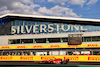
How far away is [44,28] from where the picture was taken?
4466cm

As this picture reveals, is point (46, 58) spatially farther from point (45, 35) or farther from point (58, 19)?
point (58, 19)

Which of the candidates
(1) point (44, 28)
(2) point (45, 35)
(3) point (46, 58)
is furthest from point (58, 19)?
(3) point (46, 58)

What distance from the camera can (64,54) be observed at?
28.8 m

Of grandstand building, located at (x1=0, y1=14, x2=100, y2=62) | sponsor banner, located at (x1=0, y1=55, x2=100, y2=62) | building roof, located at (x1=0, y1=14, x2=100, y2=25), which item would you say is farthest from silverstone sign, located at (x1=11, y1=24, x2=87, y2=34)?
sponsor banner, located at (x1=0, y1=55, x2=100, y2=62)

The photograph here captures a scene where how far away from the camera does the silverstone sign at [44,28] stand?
140 ft

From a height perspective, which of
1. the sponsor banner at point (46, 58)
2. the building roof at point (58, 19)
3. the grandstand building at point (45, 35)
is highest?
the building roof at point (58, 19)

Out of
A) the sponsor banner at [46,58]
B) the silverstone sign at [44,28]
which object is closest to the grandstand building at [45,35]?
the silverstone sign at [44,28]

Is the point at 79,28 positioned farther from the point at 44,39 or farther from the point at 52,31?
the point at 44,39

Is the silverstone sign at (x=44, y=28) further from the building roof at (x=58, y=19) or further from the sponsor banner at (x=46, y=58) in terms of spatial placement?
the sponsor banner at (x=46, y=58)

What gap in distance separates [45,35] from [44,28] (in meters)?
4.75

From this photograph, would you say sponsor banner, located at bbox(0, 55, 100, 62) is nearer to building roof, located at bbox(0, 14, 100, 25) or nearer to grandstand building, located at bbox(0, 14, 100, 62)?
grandstand building, located at bbox(0, 14, 100, 62)

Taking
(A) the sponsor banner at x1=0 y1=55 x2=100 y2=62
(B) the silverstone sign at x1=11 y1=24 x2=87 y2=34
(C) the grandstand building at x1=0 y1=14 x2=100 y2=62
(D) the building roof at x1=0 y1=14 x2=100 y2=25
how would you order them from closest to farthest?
(A) the sponsor banner at x1=0 y1=55 x2=100 y2=62 → (C) the grandstand building at x1=0 y1=14 x2=100 y2=62 → (D) the building roof at x1=0 y1=14 x2=100 y2=25 → (B) the silverstone sign at x1=11 y1=24 x2=87 y2=34

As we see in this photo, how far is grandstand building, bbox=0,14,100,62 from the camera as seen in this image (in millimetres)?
33000

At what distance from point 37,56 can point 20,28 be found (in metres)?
20.3
